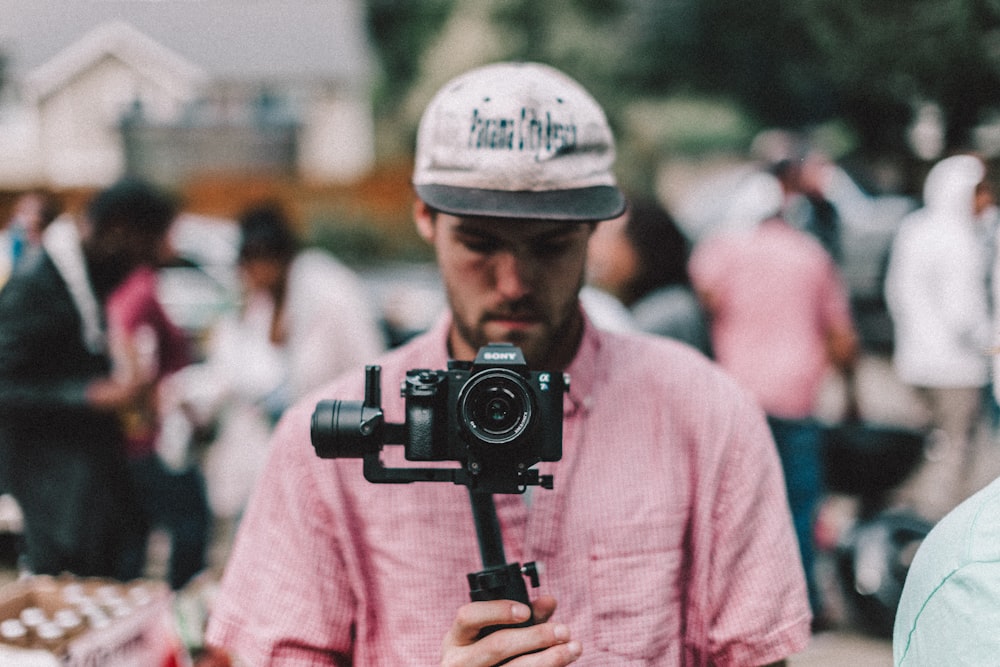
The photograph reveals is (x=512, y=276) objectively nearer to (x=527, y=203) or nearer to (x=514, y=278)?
(x=514, y=278)

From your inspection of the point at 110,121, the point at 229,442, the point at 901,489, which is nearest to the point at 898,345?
the point at 901,489

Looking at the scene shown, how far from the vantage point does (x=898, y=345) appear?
5523 mm

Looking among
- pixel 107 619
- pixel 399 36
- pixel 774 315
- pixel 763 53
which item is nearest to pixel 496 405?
pixel 107 619

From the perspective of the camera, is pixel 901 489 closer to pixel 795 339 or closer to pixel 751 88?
pixel 795 339

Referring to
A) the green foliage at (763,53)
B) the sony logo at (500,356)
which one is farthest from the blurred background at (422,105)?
the sony logo at (500,356)

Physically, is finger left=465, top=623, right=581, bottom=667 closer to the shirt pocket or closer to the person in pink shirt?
the shirt pocket

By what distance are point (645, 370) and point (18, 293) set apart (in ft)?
7.60

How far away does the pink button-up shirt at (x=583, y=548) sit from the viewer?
1.40 meters

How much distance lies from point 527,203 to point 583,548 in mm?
500

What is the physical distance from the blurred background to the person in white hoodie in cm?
33

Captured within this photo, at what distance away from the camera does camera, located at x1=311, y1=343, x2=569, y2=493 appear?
4.02 ft

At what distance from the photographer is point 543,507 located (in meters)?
1.42

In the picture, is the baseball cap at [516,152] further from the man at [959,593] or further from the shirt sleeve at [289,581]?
the man at [959,593]

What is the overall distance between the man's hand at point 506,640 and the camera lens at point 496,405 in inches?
8.2
